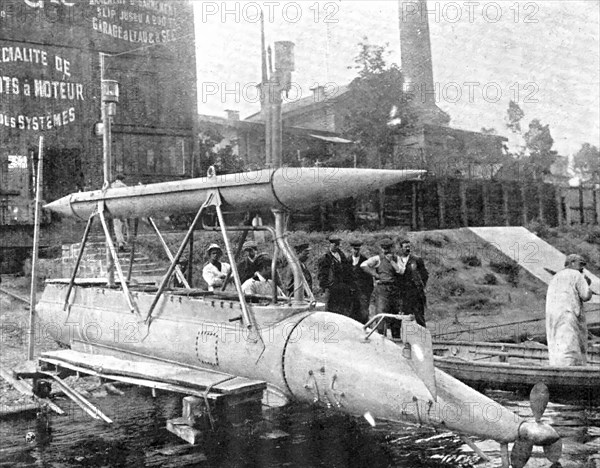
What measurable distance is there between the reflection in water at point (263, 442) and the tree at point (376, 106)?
21.2 m

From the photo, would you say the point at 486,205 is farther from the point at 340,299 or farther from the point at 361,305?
the point at 340,299

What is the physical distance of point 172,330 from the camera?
785cm

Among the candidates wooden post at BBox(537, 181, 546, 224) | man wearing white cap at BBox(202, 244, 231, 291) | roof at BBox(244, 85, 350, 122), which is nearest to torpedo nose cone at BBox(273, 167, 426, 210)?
man wearing white cap at BBox(202, 244, 231, 291)

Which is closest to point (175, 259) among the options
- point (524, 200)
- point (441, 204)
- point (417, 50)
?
point (441, 204)

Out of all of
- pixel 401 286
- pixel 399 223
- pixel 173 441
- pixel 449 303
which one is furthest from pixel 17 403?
pixel 399 223

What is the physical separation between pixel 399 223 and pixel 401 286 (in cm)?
1533

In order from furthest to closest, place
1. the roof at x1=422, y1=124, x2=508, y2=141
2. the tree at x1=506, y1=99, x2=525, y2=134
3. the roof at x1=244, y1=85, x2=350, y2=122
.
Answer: the tree at x1=506, y1=99, x2=525, y2=134
the roof at x1=244, y1=85, x2=350, y2=122
the roof at x1=422, y1=124, x2=508, y2=141

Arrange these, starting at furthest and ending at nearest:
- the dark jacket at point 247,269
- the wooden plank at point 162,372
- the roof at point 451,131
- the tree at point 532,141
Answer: the tree at point 532,141 < the roof at point 451,131 < the dark jacket at point 247,269 < the wooden plank at point 162,372

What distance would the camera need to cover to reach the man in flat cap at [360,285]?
38.5 feet

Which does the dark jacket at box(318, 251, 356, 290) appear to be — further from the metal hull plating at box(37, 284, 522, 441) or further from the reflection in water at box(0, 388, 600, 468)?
the metal hull plating at box(37, 284, 522, 441)

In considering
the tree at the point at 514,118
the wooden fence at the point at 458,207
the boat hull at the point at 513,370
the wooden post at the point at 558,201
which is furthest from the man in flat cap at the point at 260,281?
the tree at the point at 514,118

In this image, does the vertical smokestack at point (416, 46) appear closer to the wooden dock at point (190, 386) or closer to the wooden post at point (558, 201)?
the wooden post at point (558, 201)

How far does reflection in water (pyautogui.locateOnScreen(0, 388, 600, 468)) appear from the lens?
689cm

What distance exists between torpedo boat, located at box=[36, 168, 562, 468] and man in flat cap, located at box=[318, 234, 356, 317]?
3143 mm
